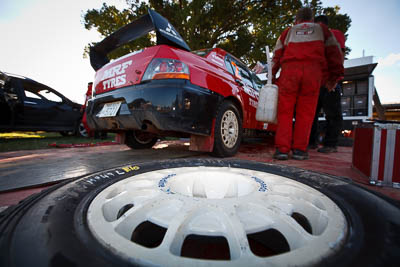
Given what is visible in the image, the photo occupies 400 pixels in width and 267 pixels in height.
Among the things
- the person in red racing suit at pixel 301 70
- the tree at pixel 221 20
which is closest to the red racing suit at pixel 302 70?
the person in red racing suit at pixel 301 70

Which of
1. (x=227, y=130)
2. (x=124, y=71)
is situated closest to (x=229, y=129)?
(x=227, y=130)

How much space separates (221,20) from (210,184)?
10.6 metres

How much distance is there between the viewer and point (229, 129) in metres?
2.51

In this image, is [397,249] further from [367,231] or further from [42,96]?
[42,96]

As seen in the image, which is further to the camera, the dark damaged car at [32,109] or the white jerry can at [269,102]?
the dark damaged car at [32,109]

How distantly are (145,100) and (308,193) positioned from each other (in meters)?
1.64

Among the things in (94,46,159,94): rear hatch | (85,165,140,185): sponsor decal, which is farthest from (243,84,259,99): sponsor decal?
(85,165,140,185): sponsor decal

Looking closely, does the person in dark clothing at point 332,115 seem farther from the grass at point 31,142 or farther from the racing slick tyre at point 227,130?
the grass at point 31,142

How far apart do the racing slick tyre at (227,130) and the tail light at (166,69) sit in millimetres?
686

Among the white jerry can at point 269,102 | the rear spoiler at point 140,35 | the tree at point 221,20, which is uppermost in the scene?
the tree at point 221,20

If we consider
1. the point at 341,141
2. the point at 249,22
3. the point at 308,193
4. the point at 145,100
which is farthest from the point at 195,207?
the point at 249,22

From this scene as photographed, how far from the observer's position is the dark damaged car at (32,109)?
4273 millimetres

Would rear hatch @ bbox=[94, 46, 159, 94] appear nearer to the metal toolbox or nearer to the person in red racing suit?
the person in red racing suit

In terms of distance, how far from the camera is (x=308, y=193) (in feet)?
2.41
